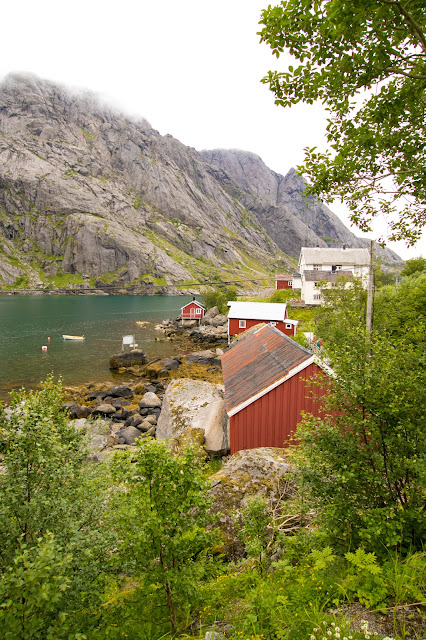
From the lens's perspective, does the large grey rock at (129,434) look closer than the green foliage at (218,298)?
Yes

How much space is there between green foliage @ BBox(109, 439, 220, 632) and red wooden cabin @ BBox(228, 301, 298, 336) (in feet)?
126

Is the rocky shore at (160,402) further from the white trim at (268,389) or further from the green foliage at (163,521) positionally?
the white trim at (268,389)

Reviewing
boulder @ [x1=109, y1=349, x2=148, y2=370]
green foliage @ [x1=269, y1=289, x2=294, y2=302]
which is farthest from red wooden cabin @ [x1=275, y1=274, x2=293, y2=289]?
boulder @ [x1=109, y1=349, x2=148, y2=370]

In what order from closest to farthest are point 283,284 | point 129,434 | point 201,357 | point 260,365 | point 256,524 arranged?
point 256,524 → point 260,365 → point 129,434 → point 201,357 → point 283,284

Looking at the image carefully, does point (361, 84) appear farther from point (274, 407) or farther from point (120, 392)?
point (120, 392)

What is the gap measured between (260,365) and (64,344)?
42230 millimetres

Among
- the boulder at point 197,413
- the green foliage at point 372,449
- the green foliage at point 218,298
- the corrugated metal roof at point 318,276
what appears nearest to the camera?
the green foliage at point 372,449

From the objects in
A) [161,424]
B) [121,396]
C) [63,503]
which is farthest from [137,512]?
[121,396]

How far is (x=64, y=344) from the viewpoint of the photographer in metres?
49.8

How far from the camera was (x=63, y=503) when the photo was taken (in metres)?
4.46

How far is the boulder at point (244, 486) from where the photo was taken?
7.78 metres

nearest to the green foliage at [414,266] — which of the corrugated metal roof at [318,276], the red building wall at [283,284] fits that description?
the corrugated metal roof at [318,276]

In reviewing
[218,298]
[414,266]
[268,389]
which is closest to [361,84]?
[268,389]

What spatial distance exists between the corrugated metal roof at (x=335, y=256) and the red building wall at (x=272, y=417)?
64439 mm
